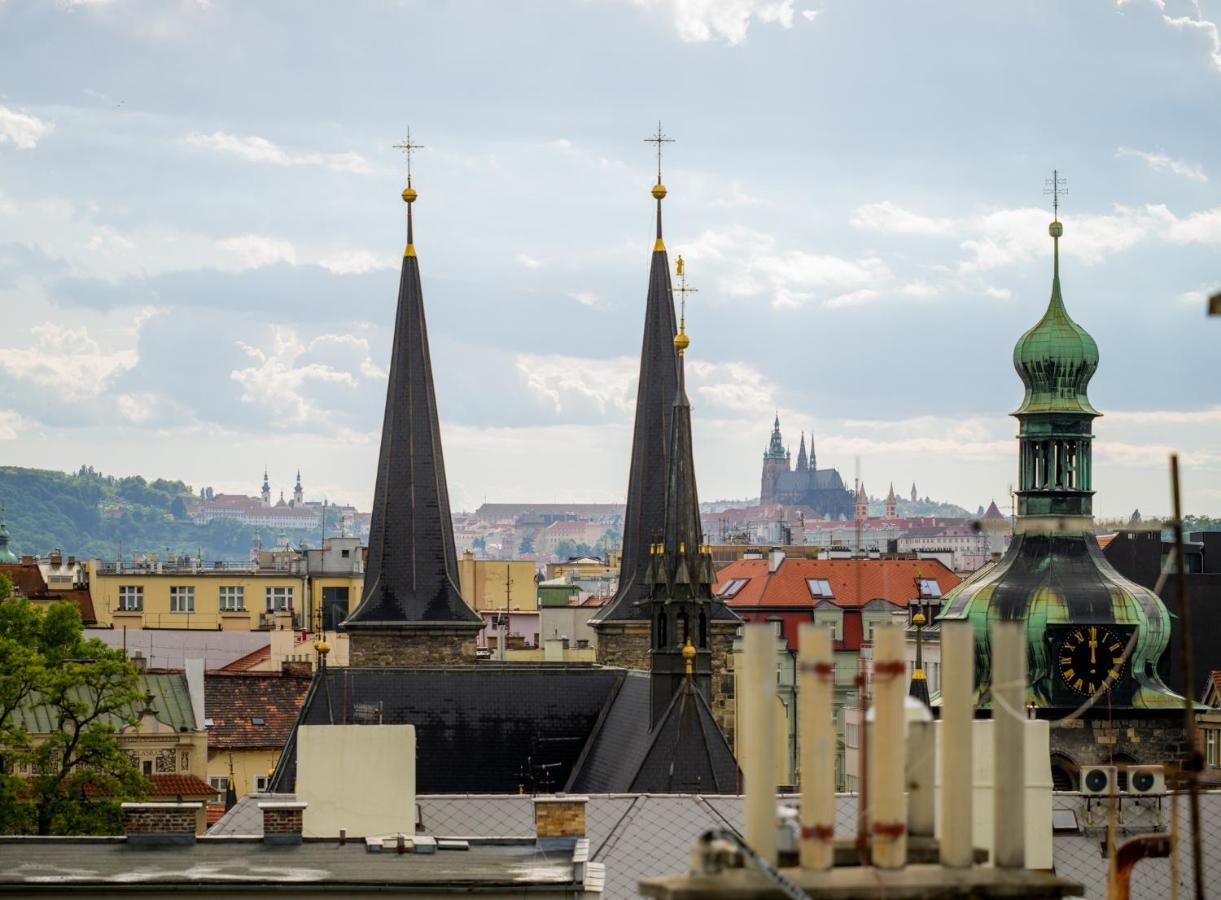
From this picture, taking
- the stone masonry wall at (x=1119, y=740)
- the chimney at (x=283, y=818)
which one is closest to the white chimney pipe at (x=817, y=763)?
the chimney at (x=283, y=818)

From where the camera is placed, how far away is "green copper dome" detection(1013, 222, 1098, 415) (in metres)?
71.6

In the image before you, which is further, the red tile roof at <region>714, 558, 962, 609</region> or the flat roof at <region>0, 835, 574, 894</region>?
the red tile roof at <region>714, 558, 962, 609</region>

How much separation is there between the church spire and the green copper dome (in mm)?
15878

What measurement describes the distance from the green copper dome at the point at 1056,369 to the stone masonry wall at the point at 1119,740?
8.72m

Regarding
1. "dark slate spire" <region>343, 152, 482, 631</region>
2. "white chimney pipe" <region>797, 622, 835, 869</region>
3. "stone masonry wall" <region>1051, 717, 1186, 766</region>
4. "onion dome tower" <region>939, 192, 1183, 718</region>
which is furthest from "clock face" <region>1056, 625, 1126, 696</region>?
"white chimney pipe" <region>797, 622, 835, 869</region>

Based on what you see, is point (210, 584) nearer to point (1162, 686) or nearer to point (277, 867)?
point (1162, 686)

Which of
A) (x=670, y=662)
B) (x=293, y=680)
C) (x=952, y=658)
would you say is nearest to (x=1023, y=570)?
(x=670, y=662)

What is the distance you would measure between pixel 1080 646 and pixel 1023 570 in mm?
2651

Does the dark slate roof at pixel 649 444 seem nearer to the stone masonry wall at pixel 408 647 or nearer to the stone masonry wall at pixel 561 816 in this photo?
the stone masonry wall at pixel 408 647

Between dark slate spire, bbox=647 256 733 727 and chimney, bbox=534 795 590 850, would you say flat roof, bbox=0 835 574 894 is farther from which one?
dark slate spire, bbox=647 256 733 727

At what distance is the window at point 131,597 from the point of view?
14950 cm

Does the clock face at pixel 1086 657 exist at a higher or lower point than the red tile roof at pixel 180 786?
higher

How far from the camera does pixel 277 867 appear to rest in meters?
35.0

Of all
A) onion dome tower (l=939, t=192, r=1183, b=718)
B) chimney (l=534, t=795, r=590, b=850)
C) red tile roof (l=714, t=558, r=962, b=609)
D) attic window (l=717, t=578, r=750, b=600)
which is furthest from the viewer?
attic window (l=717, t=578, r=750, b=600)
